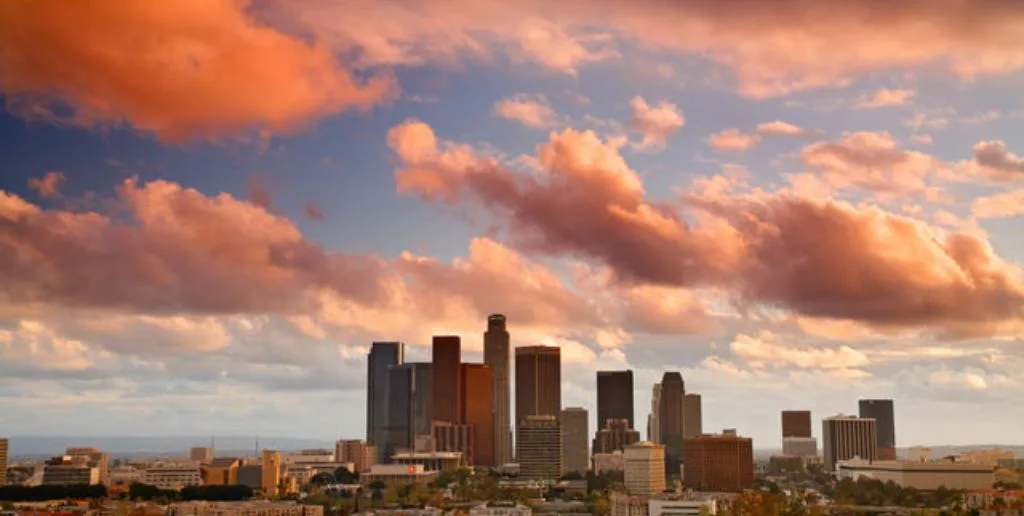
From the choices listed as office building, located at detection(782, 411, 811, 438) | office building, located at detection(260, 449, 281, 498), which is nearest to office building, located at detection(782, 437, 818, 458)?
office building, located at detection(782, 411, 811, 438)

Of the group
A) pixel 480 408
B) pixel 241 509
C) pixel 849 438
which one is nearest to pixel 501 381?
pixel 480 408

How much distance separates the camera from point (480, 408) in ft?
503

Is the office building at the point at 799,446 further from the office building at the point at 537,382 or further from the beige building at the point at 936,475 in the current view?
the beige building at the point at 936,475

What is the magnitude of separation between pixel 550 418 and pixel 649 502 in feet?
172

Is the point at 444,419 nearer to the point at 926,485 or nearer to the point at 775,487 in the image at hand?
the point at 775,487

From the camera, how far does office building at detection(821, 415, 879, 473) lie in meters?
138

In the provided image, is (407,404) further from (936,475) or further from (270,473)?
(936,475)

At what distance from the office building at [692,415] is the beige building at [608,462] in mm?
21612

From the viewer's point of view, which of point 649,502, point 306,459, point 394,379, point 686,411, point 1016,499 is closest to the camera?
point 1016,499

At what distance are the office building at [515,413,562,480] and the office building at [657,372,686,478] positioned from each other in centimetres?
1755

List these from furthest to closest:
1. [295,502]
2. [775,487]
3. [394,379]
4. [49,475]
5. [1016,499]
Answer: [394,379]
[49,475]
[775,487]
[295,502]
[1016,499]

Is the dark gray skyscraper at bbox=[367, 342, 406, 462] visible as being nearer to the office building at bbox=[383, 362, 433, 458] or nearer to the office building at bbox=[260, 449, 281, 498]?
the office building at bbox=[383, 362, 433, 458]

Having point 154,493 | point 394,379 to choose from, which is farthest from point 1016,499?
point 394,379

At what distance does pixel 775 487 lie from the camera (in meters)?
94.4
